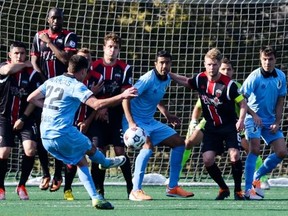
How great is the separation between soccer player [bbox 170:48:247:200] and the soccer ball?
1143mm

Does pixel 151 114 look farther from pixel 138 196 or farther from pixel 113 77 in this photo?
pixel 138 196

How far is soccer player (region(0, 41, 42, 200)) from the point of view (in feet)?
41.2

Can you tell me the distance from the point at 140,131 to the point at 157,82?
3.25ft

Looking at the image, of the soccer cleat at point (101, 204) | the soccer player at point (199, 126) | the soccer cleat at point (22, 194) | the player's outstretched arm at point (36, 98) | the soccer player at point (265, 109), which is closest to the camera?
the soccer cleat at point (101, 204)

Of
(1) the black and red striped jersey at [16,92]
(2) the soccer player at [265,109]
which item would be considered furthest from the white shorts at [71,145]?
(2) the soccer player at [265,109]

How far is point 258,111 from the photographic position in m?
13.4

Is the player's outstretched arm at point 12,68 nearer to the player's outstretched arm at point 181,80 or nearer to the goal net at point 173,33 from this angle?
the player's outstretched arm at point 181,80

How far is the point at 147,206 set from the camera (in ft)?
37.3

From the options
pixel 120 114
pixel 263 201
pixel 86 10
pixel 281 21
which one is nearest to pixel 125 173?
pixel 120 114

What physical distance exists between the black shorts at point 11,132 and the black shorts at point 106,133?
24.8 inches

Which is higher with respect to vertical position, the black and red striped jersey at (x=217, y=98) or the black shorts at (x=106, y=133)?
the black and red striped jersey at (x=217, y=98)

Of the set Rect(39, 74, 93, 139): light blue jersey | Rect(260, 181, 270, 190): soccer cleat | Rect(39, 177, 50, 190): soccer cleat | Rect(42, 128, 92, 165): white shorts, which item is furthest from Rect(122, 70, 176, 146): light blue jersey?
Rect(260, 181, 270, 190): soccer cleat

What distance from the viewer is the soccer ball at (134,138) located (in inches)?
463

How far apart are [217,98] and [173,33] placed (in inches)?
202
